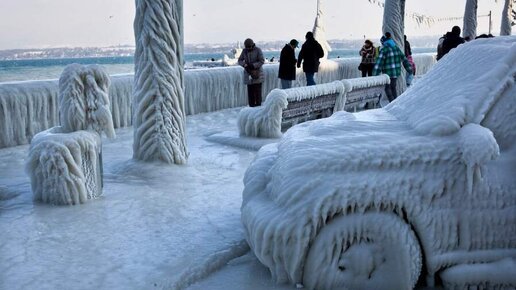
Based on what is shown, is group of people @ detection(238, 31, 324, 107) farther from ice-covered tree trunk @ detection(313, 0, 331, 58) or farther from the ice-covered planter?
ice-covered tree trunk @ detection(313, 0, 331, 58)

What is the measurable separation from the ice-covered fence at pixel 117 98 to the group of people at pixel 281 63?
1341mm

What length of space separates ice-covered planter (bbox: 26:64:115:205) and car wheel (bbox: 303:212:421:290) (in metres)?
2.62

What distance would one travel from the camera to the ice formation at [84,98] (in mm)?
4590

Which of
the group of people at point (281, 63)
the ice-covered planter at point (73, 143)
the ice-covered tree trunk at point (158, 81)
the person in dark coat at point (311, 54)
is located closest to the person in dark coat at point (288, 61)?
the group of people at point (281, 63)

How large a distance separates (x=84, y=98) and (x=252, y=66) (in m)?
6.19

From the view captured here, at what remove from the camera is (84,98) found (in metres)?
4.67

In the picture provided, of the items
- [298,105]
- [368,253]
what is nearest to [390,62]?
[298,105]

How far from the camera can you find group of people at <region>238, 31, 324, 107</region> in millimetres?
10461

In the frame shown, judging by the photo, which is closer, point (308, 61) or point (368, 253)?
point (368, 253)

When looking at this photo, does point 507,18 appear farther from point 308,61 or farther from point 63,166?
point 63,166

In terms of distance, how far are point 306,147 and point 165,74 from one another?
132 inches

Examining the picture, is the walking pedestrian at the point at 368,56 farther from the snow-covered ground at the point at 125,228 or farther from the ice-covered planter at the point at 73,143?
the ice-covered planter at the point at 73,143

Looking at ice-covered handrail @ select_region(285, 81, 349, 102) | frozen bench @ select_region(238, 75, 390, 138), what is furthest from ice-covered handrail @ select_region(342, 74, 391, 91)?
ice-covered handrail @ select_region(285, 81, 349, 102)

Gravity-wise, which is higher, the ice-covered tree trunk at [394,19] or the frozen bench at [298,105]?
the ice-covered tree trunk at [394,19]
